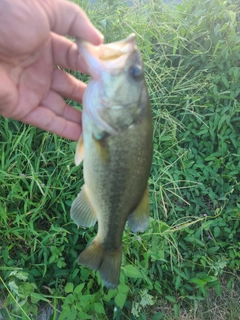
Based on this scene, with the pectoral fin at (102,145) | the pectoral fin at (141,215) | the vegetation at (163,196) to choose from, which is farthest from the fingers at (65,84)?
the vegetation at (163,196)

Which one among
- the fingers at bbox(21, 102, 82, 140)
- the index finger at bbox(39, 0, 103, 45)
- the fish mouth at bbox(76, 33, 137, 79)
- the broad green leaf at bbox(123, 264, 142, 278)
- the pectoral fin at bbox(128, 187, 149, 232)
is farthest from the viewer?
the broad green leaf at bbox(123, 264, 142, 278)

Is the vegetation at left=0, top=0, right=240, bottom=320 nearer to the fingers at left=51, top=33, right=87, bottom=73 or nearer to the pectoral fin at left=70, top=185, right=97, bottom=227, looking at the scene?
the pectoral fin at left=70, top=185, right=97, bottom=227

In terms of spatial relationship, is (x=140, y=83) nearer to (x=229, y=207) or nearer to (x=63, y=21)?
(x=63, y=21)

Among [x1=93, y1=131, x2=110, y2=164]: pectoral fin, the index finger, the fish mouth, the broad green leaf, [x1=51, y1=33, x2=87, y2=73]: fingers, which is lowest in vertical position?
the broad green leaf

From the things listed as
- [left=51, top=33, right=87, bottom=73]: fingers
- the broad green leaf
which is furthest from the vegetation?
[left=51, top=33, right=87, bottom=73]: fingers

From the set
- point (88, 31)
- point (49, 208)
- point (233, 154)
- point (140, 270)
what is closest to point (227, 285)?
point (140, 270)

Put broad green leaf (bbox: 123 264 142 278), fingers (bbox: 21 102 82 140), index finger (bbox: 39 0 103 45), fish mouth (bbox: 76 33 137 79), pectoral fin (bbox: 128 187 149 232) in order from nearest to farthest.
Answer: fish mouth (bbox: 76 33 137 79)
index finger (bbox: 39 0 103 45)
pectoral fin (bbox: 128 187 149 232)
fingers (bbox: 21 102 82 140)
broad green leaf (bbox: 123 264 142 278)

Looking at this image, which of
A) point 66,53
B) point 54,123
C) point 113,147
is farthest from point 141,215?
point 66,53
